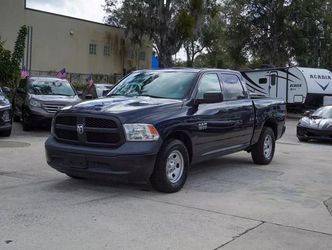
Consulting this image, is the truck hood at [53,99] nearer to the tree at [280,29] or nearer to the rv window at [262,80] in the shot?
the rv window at [262,80]

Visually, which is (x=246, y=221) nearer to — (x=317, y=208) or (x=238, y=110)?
(x=317, y=208)

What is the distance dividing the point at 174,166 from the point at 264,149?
363cm

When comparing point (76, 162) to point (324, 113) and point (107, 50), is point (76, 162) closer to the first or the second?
point (324, 113)

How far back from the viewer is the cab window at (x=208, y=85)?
8.46 m

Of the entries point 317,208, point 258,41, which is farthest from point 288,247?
point 258,41

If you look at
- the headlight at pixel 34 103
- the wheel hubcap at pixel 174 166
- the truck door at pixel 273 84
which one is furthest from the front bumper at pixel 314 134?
the truck door at pixel 273 84

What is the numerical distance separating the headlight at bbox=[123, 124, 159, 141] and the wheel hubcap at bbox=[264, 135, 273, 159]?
4.26 meters

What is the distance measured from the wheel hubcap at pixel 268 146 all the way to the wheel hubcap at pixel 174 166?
3.52 metres

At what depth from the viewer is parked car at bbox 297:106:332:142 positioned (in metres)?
16.5

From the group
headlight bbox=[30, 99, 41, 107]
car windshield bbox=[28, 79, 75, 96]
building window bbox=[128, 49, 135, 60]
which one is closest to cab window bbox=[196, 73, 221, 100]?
headlight bbox=[30, 99, 41, 107]

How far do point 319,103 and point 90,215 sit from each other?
25758mm

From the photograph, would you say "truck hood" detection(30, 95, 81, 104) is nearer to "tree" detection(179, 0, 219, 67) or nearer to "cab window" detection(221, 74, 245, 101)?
"cab window" detection(221, 74, 245, 101)

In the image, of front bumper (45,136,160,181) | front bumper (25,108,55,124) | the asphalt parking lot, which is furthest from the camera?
front bumper (25,108,55,124)

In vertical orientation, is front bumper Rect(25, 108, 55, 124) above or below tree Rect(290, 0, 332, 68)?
below
